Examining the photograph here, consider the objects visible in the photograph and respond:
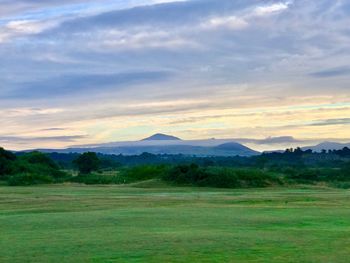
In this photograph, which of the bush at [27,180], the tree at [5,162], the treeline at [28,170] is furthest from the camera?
the tree at [5,162]

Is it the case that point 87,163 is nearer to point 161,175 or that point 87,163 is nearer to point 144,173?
point 144,173

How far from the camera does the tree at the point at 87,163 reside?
11725cm

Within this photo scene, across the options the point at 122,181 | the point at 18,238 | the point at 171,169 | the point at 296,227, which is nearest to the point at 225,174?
the point at 171,169

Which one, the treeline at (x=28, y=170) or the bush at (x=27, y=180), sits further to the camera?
the treeline at (x=28, y=170)

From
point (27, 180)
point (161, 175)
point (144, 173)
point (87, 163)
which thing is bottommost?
point (27, 180)

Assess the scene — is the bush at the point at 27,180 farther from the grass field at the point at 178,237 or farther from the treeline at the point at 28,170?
the grass field at the point at 178,237

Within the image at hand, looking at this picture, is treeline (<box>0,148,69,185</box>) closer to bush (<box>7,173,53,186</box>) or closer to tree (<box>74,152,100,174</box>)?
bush (<box>7,173,53,186</box>)

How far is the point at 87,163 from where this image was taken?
11731 cm

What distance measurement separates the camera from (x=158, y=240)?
20.1 m

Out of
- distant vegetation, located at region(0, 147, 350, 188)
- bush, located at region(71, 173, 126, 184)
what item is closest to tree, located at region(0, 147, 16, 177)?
distant vegetation, located at region(0, 147, 350, 188)

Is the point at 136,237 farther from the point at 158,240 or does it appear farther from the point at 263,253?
the point at 263,253

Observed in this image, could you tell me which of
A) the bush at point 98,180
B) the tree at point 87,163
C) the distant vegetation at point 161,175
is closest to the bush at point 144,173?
the distant vegetation at point 161,175

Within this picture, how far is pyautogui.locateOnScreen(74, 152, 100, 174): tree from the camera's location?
385ft

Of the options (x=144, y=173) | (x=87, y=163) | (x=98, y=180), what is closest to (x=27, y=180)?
(x=98, y=180)
